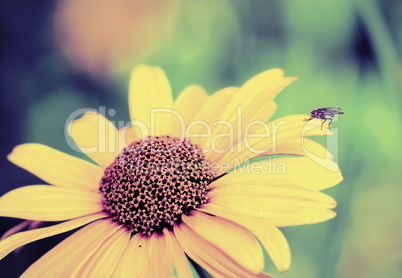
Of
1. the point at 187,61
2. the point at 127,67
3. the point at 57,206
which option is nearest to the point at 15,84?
the point at 127,67

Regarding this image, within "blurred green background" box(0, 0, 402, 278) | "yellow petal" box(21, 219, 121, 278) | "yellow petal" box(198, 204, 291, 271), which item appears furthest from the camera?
"blurred green background" box(0, 0, 402, 278)

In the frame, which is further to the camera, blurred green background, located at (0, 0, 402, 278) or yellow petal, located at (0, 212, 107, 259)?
blurred green background, located at (0, 0, 402, 278)

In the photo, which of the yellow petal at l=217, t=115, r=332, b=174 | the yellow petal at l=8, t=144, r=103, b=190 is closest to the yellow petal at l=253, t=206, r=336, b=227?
the yellow petal at l=217, t=115, r=332, b=174

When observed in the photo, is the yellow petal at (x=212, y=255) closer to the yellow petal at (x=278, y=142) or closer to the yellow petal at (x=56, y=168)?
the yellow petal at (x=278, y=142)

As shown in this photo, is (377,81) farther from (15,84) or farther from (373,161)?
(15,84)

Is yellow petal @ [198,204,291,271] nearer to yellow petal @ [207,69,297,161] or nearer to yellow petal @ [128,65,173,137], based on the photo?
yellow petal @ [207,69,297,161]

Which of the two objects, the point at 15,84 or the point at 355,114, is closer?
the point at 355,114
